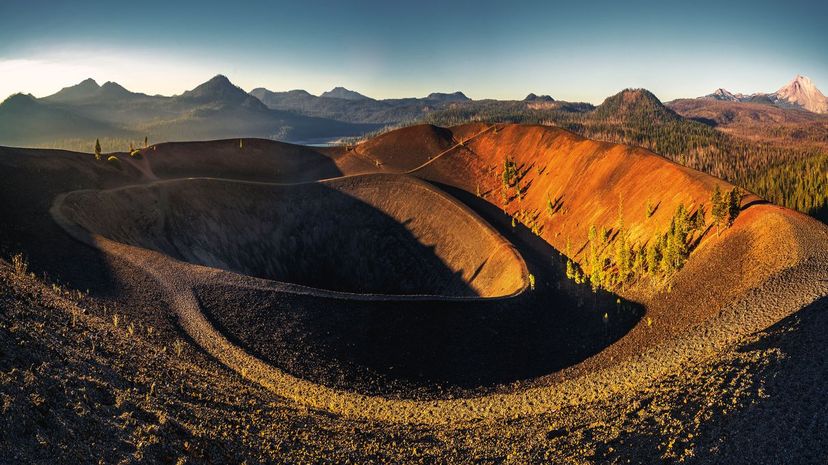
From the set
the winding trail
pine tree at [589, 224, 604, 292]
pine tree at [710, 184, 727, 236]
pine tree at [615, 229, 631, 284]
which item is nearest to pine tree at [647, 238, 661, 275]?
pine tree at [615, 229, 631, 284]

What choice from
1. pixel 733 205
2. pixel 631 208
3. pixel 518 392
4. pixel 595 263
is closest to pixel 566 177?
pixel 631 208

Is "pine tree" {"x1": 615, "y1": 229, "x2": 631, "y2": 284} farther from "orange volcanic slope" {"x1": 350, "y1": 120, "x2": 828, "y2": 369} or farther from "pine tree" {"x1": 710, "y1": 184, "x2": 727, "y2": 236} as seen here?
"pine tree" {"x1": 710, "y1": 184, "x2": 727, "y2": 236}

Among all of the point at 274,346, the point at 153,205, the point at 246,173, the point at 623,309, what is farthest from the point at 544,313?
the point at 246,173

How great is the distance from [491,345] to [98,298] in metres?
35.1

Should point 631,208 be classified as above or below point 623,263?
above

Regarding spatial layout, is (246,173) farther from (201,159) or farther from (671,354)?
(671,354)

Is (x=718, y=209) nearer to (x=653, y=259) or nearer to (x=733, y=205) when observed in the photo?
(x=733, y=205)

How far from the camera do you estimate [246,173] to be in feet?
342

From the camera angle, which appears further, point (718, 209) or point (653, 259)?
point (653, 259)

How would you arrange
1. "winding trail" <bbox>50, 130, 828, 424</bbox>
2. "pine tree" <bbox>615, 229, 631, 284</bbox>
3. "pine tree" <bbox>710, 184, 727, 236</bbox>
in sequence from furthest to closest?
"pine tree" <bbox>615, 229, 631, 284</bbox> → "pine tree" <bbox>710, 184, 727, 236</bbox> → "winding trail" <bbox>50, 130, 828, 424</bbox>

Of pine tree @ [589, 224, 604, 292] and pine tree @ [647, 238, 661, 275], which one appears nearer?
pine tree @ [647, 238, 661, 275]

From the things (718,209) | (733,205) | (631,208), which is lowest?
(631,208)

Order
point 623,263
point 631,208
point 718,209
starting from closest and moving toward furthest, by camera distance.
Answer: point 718,209
point 623,263
point 631,208

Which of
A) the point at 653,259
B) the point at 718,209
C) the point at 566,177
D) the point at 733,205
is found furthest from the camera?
the point at 566,177
